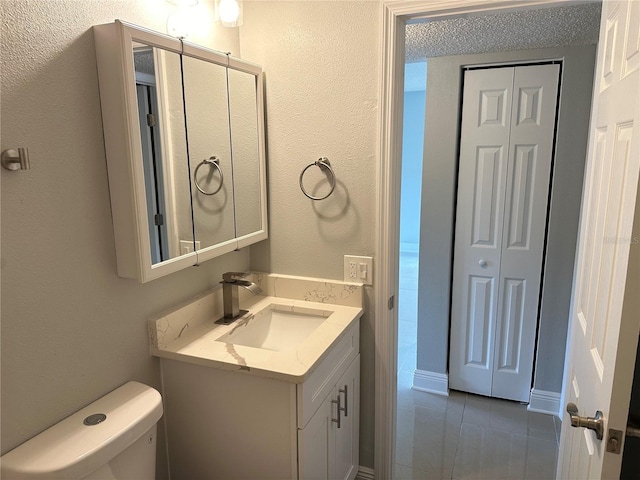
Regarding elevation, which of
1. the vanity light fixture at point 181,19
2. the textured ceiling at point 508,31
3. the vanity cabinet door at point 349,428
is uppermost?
the textured ceiling at point 508,31

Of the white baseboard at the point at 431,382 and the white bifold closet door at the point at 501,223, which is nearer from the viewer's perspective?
the white bifold closet door at the point at 501,223

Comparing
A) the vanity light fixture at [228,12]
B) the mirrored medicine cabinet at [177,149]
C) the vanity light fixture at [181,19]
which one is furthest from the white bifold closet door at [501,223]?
the vanity light fixture at [181,19]

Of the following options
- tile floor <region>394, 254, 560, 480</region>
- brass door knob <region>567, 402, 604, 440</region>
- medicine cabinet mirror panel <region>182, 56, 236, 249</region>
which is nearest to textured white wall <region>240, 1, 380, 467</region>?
medicine cabinet mirror panel <region>182, 56, 236, 249</region>

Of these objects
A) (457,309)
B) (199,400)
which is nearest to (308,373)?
(199,400)

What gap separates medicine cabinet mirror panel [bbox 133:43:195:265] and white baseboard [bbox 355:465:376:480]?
1345mm

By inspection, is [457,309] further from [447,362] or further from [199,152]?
[199,152]

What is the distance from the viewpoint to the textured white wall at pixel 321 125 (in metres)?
1.82

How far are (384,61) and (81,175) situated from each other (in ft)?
3.84

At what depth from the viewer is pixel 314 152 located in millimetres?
1949

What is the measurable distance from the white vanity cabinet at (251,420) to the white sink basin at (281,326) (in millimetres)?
223

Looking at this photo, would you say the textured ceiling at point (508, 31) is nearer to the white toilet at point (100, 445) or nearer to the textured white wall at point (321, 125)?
the textured white wall at point (321, 125)

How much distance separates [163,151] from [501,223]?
2037mm

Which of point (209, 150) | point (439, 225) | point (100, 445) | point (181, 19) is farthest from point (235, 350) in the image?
point (439, 225)

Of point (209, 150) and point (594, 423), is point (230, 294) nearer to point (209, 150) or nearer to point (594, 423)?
point (209, 150)
